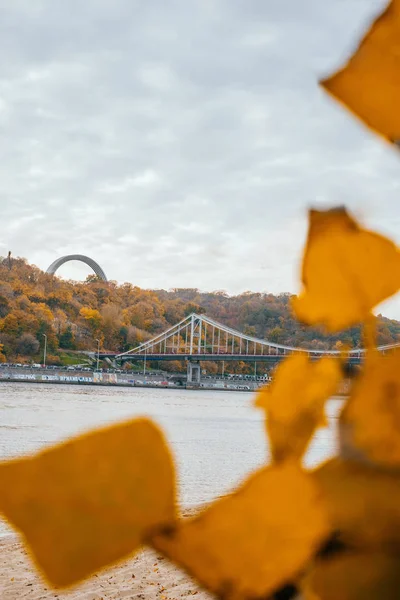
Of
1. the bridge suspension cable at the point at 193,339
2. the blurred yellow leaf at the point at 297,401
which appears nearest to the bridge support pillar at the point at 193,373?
the bridge suspension cable at the point at 193,339

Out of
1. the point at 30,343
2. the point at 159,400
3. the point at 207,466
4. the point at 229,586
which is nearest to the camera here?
the point at 229,586

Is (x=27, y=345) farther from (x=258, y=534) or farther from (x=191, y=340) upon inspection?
(x=258, y=534)

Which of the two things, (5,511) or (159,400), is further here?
(159,400)

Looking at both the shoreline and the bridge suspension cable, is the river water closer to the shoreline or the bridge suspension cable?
the shoreline

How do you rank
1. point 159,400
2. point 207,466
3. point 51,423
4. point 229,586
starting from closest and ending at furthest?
1. point 229,586
2. point 207,466
3. point 51,423
4. point 159,400

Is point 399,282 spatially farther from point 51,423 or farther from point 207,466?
point 51,423

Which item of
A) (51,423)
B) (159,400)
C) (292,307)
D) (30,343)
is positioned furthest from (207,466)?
(30,343)

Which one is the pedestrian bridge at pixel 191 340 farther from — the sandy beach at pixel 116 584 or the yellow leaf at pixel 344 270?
the yellow leaf at pixel 344 270

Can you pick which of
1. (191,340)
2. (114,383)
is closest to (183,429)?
(191,340)

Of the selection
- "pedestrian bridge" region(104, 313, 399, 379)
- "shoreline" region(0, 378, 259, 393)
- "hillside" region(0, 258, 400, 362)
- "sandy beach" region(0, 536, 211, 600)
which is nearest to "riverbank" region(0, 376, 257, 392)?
"shoreline" region(0, 378, 259, 393)
